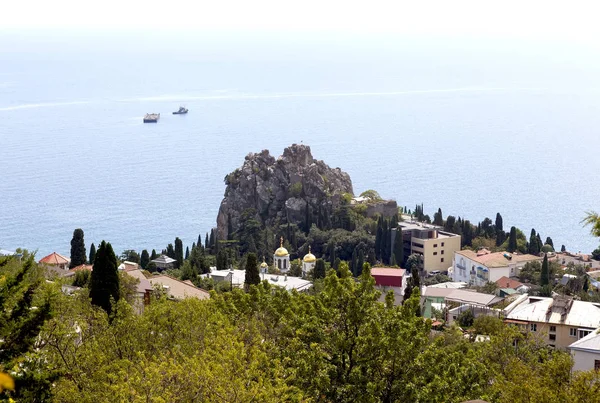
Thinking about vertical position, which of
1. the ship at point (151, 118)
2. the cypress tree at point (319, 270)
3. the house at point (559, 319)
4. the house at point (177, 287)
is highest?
the ship at point (151, 118)

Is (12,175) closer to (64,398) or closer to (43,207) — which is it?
(43,207)

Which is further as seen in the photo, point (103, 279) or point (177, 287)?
point (177, 287)

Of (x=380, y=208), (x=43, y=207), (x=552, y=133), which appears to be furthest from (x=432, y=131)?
(x=380, y=208)

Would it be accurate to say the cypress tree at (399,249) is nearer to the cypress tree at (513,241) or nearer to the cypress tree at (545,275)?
the cypress tree at (513,241)

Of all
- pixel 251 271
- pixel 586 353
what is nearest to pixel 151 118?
pixel 251 271

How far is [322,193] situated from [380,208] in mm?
5356

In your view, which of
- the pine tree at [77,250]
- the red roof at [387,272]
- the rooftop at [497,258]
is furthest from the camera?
the rooftop at [497,258]

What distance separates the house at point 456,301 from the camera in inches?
2142

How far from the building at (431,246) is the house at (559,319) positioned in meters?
28.4

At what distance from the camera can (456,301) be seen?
57656mm

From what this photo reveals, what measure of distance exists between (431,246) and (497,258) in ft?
26.9

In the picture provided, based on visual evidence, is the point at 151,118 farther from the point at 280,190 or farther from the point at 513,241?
the point at 513,241

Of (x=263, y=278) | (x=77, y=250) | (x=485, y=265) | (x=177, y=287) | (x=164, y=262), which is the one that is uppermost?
(x=177, y=287)

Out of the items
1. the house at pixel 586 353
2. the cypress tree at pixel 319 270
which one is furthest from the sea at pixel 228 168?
the house at pixel 586 353
